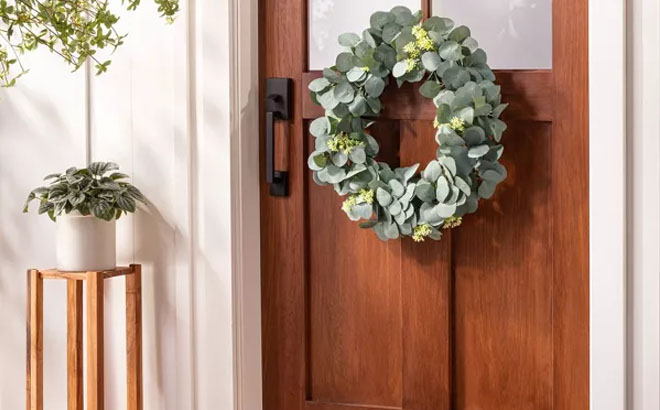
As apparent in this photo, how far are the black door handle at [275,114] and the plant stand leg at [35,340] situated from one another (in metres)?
0.62

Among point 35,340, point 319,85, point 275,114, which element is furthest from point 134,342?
point 319,85

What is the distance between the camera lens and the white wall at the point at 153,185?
199 cm

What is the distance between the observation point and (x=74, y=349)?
1944mm

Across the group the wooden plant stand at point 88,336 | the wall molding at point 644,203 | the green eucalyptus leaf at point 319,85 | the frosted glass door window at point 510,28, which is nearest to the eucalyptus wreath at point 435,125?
the green eucalyptus leaf at point 319,85

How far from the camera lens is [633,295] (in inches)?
68.8

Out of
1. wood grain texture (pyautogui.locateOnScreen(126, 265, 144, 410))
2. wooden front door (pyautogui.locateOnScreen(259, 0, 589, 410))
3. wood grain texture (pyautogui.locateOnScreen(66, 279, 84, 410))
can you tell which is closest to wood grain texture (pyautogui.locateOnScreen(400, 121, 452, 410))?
wooden front door (pyautogui.locateOnScreen(259, 0, 589, 410))

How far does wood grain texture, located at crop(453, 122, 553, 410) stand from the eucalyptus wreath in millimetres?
99

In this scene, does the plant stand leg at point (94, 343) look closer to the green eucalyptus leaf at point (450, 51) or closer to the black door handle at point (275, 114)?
the black door handle at point (275, 114)

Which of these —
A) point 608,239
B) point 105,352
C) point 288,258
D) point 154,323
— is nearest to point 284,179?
point 288,258

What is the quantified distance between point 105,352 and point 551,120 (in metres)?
1.23

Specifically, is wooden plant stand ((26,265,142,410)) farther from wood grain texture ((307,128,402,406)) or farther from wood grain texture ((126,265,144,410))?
wood grain texture ((307,128,402,406))

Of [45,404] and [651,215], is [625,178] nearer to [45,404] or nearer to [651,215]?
[651,215]

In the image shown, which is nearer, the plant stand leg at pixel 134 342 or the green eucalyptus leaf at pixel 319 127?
the green eucalyptus leaf at pixel 319 127

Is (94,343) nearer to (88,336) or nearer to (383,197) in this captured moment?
(88,336)
